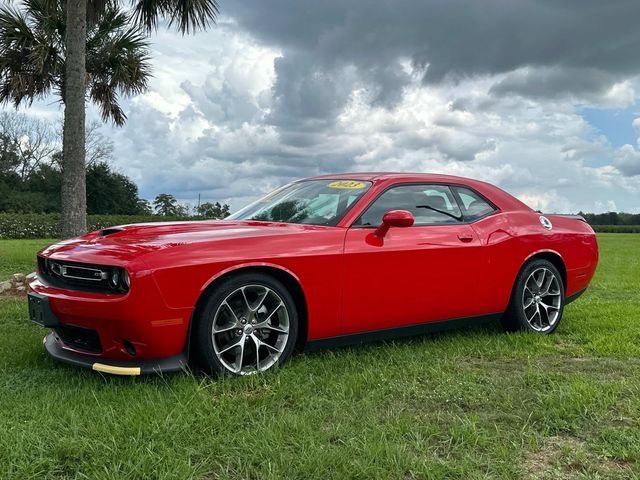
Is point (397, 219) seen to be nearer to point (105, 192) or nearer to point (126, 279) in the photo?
point (126, 279)

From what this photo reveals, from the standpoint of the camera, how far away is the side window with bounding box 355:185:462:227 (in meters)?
4.55

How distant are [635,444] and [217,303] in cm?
234

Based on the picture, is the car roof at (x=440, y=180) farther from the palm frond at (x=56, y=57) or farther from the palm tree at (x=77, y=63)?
the palm frond at (x=56, y=57)

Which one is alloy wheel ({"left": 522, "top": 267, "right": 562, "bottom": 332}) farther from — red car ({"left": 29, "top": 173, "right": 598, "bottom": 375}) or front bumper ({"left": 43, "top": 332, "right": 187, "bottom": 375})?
front bumper ({"left": 43, "top": 332, "right": 187, "bottom": 375})

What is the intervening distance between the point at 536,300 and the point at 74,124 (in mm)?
6488

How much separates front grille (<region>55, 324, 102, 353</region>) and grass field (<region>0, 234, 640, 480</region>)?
20 cm

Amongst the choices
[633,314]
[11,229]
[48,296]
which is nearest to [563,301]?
[633,314]

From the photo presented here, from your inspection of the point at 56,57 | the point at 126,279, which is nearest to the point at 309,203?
the point at 126,279

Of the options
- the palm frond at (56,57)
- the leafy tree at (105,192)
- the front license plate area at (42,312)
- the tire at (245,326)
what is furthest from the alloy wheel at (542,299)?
the leafy tree at (105,192)

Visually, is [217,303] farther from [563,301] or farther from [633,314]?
[633,314]

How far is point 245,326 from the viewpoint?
3787 mm

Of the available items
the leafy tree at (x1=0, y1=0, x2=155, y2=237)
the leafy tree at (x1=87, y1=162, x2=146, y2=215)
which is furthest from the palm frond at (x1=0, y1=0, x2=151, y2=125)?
the leafy tree at (x1=87, y1=162, x2=146, y2=215)

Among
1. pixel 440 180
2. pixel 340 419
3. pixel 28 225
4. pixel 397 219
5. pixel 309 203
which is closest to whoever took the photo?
pixel 340 419

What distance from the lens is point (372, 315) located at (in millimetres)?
4316
